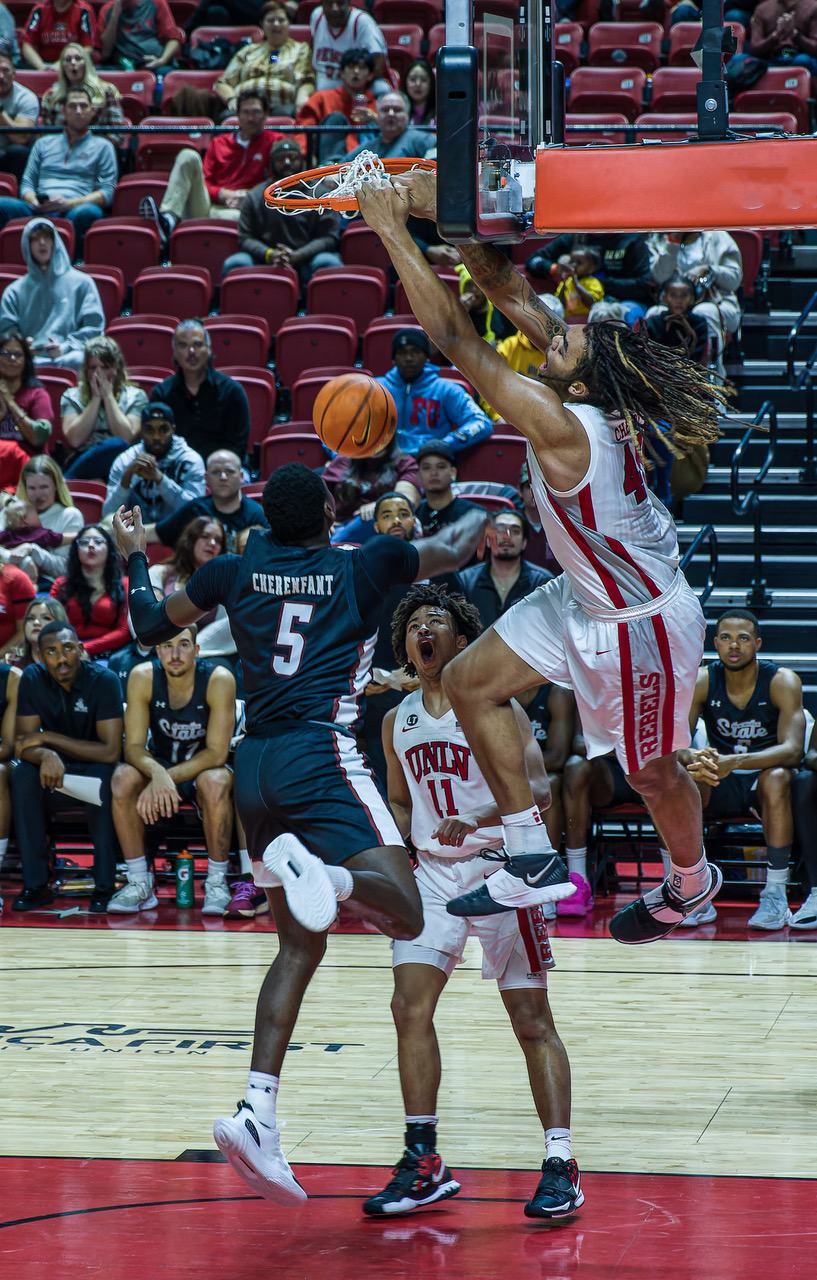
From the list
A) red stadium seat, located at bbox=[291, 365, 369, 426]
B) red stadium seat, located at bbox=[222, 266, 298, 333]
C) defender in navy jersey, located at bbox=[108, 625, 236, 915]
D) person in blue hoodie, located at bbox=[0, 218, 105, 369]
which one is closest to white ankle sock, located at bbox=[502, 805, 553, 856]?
defender in navy jersey, located at bbox=[108, 625, 236, 915]

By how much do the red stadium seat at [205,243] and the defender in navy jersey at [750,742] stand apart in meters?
5.90

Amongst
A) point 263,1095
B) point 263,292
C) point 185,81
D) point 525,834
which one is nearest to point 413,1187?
point 263,1095

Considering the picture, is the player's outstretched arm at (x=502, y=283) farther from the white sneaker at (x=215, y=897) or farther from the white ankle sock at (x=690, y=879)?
the white sneaker at (x=215, y=897)

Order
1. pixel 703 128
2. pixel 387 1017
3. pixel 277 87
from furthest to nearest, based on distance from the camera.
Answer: pixel 277 87 < pixel 387 1017 < pixel 703 128

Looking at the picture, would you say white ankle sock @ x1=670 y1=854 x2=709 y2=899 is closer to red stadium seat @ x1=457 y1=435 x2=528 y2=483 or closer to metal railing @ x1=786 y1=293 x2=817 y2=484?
red stadium seat @ x1=457 y1=435 x2=528 y2=483

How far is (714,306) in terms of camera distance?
1005cm

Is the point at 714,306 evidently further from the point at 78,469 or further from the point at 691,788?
the point at 691,788

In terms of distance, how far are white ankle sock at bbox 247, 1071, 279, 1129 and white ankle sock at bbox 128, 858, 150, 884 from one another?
4474 mm

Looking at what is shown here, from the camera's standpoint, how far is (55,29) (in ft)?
46.8

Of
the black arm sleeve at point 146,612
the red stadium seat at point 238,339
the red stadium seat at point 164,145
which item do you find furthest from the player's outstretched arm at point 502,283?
the red stadium seat at point 164,145

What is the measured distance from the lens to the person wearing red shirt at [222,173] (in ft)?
39.8

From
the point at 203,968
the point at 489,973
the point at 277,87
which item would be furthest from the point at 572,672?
the point at 277,87

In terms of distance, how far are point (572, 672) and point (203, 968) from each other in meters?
3.53

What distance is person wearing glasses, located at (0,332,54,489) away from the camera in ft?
33.0
